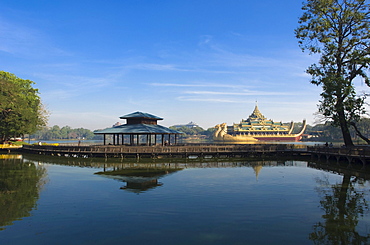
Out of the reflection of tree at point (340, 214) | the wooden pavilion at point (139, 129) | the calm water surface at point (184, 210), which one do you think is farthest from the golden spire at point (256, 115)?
the reflection of tree at point (340, 214)

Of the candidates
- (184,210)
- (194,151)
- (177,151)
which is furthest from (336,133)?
(184,210)

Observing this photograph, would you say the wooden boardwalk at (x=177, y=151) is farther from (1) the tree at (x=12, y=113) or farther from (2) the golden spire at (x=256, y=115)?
(2) the golden spire at (x=256, y=115)

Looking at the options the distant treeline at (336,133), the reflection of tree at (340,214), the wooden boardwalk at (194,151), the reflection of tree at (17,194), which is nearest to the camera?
the reflection of tree at (340,214)

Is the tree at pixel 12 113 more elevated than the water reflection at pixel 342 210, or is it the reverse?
the tree at pixel 12 113

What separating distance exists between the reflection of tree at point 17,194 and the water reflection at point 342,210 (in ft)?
43.2

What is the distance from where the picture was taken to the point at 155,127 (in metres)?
46.1

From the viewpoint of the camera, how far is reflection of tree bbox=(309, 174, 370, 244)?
11211mm

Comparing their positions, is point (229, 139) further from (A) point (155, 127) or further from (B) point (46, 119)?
(A) point (155, 127)

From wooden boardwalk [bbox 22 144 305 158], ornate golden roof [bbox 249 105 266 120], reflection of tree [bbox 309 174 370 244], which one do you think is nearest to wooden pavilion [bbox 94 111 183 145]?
wooden boardwalk [bbox 22 144 305 158]

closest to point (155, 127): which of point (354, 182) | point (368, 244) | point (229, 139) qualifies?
point (354, 182)

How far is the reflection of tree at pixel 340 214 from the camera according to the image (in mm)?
11211

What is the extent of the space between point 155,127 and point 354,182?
2939 centimetres

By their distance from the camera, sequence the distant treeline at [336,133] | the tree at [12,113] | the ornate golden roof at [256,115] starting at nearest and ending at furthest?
1. the tree at [12,113]
2. the distant treeline at [336,133]
3. the ornate golden roof at [256,115]

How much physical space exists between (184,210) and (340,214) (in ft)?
24.8
